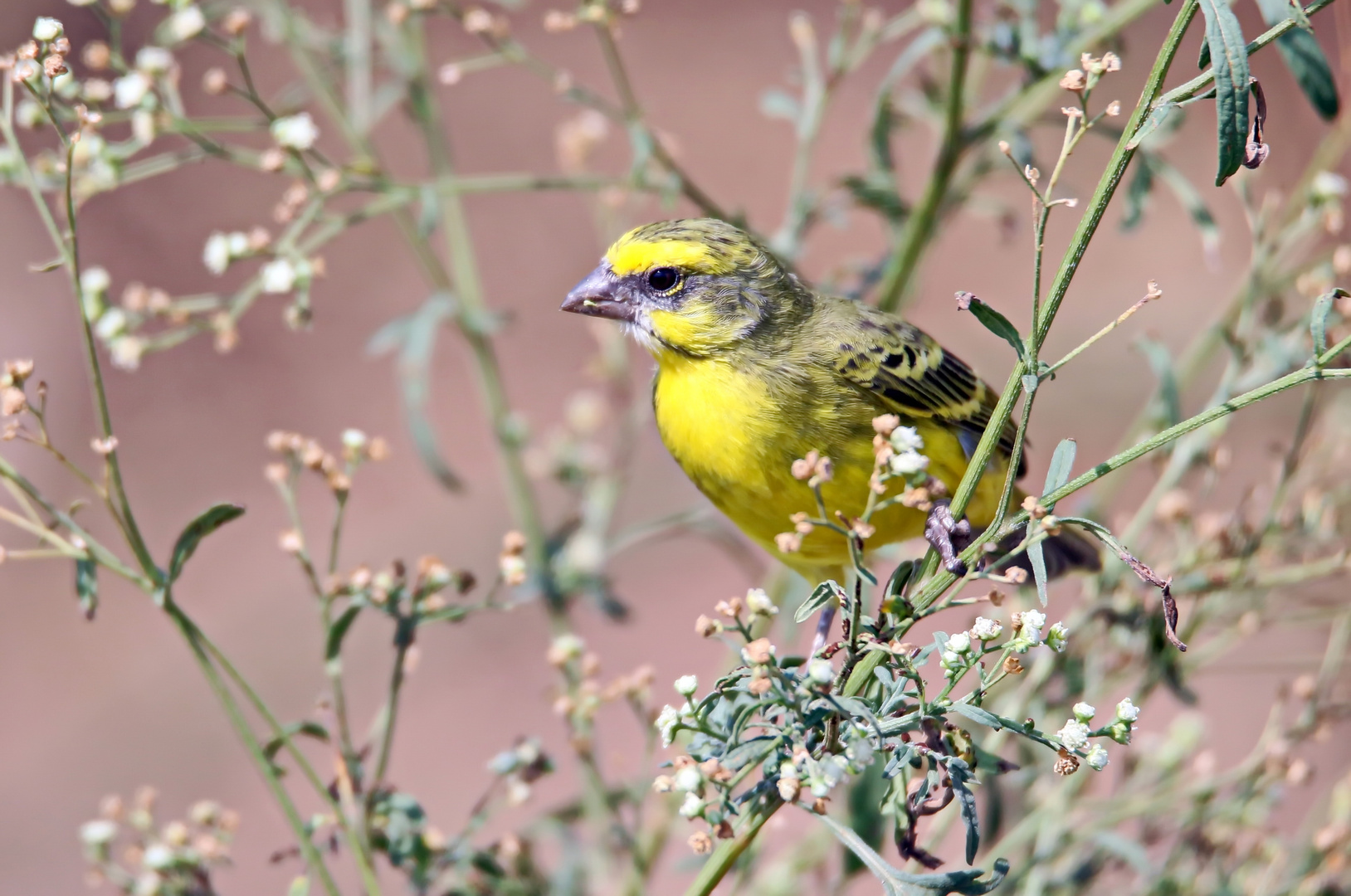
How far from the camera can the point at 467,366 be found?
24.5 feet

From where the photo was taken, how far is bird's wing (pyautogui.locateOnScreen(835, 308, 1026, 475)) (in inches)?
98.0

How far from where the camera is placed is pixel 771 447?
2.35 metres

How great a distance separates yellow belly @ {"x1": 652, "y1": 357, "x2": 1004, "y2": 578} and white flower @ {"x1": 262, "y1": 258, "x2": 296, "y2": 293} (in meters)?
0.78

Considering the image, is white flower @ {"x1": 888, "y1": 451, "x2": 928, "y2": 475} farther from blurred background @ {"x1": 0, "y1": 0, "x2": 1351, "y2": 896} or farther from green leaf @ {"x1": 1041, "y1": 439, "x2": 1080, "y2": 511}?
blurred background @ {"x1": 0, "y1": 0, "x2": 1351, "y2": 896}

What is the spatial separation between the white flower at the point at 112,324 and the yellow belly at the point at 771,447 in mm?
1015

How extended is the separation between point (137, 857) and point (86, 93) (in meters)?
1.23

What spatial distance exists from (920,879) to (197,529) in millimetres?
970

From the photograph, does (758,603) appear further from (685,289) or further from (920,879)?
(685,289)

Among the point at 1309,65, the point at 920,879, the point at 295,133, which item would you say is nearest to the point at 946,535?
the point at 920,879

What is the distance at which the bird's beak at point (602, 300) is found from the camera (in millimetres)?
2555

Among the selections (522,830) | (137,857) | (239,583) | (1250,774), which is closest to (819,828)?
(522,830)

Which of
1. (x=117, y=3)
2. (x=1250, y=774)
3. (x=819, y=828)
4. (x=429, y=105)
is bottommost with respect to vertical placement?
(x=819, y=828)


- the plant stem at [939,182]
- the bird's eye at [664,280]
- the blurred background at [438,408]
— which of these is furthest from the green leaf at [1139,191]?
the blurred background at [438,408]

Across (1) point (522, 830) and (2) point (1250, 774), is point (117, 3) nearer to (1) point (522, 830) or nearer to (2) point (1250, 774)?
(1) point (522, 830)
